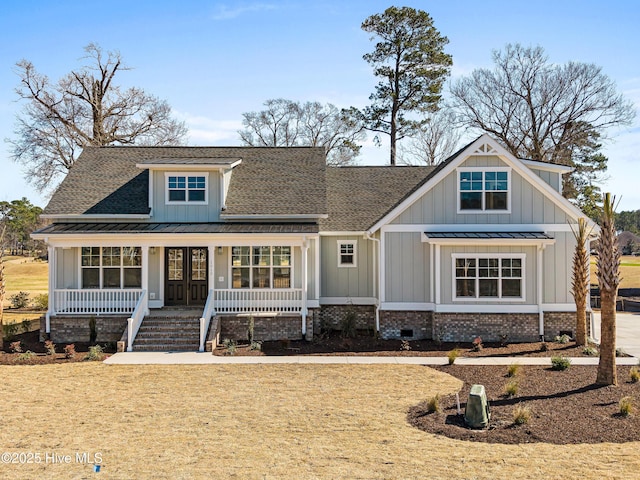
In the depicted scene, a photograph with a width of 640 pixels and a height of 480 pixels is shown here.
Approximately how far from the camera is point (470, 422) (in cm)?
926

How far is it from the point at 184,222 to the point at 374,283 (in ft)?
23.9

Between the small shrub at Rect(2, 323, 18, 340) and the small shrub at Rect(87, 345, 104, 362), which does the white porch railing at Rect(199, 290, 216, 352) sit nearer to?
the small shrub at Rect(87, 345, 104, 362)

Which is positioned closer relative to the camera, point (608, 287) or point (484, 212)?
point (608, 287)

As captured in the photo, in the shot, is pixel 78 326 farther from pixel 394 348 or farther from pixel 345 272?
pixel 394 348

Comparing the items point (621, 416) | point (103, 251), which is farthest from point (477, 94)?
point (621, 416)

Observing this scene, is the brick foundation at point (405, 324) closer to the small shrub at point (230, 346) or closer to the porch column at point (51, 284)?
the small shrub at point (230, 346)

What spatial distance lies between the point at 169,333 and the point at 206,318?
4.16 feet

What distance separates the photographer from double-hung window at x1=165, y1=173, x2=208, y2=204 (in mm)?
19594

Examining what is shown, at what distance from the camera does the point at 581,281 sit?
54.0ft

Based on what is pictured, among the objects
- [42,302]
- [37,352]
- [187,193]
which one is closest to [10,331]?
[37,352]

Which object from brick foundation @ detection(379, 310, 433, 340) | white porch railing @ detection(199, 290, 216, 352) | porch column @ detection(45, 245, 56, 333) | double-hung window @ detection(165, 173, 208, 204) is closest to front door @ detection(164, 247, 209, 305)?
white porch railing @ detection(199, 290, 216, 352)

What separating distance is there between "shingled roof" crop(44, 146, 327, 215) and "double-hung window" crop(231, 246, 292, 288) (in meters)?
1.45

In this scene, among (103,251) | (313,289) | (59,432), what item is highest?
(103,251)

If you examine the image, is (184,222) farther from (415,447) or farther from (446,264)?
(415,447)
